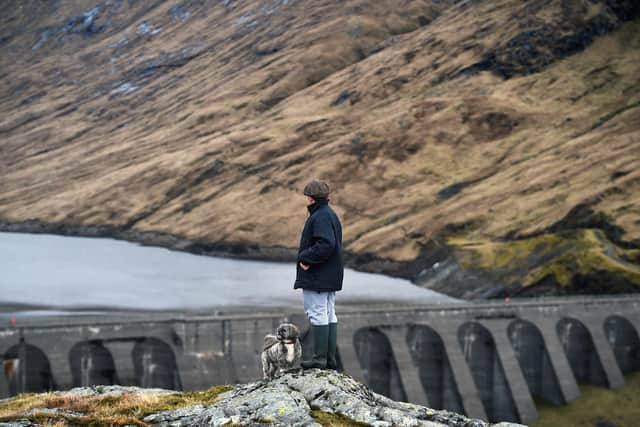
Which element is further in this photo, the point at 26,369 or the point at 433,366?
the point at 433,366

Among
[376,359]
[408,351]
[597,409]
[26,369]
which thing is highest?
[26,369]

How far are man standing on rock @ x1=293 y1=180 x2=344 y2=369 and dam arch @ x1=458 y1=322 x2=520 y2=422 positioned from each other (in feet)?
202

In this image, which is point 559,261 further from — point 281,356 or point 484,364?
point 281,356

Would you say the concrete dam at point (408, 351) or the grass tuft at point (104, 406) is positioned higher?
the grass tuft at point (104, 406)

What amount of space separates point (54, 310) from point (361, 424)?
316 feet

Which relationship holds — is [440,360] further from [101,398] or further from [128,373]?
[101,398]

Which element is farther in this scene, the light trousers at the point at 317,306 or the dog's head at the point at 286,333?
the dog's head at the point at 286,333

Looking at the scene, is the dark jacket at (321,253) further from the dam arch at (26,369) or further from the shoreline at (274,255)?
the shoreline at (274,255)

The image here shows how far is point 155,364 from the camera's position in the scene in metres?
64.0

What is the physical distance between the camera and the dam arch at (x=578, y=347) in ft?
277

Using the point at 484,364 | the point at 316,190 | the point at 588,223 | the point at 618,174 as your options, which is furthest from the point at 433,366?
the point at 618,174

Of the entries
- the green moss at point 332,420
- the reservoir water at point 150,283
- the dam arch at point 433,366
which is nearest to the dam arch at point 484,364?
the dam arch at point 433,366

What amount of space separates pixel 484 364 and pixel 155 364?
113ft

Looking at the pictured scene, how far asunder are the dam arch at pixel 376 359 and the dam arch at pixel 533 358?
14836 mm
